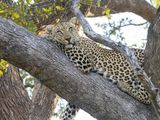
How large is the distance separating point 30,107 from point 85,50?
4.06 feet

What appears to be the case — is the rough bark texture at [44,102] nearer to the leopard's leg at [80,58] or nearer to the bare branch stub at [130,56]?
the leopard's leg at [80,58]

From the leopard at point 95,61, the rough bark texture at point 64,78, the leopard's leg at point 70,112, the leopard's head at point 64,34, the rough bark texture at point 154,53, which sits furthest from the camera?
the leopard's leg at point 70,112

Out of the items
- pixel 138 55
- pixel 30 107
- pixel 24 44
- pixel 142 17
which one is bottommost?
pixel 30 107

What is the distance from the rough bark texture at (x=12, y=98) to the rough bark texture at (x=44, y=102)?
0.19m

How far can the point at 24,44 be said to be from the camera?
14.0 feet

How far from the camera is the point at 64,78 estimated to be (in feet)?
14.3

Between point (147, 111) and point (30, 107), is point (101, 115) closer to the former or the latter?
point (147, 111)

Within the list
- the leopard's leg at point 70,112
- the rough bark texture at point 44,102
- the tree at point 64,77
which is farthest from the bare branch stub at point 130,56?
the rough bark texture at point 44,102

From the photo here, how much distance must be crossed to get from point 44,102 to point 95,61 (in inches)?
50.7

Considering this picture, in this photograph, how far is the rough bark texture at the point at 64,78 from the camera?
4.24 metres

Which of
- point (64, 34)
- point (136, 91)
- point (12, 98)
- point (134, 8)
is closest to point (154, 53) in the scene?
point (136, 91)

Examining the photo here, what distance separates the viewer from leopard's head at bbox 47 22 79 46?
194 inches

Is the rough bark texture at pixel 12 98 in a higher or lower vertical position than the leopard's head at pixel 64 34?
lower

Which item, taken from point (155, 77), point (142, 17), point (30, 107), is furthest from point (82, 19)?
point (142, 17)
